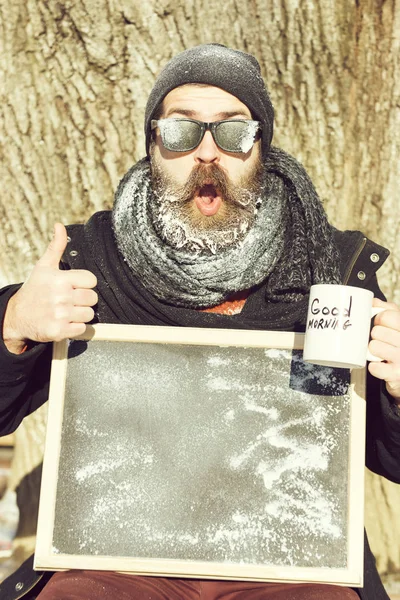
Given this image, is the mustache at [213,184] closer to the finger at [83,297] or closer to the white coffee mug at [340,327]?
the finger at [83,297]

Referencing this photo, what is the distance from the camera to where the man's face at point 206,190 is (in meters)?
2.89

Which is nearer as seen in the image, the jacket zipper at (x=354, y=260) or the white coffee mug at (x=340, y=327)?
the white coffee mug at (x=340, y=327)

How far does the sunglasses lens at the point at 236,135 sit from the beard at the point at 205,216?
89 mm

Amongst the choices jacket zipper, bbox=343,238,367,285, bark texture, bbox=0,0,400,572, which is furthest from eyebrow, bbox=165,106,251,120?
bark texture, bbox=0,0,400,572

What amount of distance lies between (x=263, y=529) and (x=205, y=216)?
1143mm

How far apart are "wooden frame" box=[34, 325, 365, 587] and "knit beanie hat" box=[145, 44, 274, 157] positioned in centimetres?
94

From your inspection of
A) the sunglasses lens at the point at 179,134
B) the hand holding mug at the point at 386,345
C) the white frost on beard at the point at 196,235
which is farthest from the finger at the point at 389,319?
the sunglasses lens at the point at 179,134

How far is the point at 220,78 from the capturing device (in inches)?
116

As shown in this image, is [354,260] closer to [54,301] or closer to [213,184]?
[213,184]

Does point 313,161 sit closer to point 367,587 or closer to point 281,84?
point 281,84

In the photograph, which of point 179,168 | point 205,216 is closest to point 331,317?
point 205,216

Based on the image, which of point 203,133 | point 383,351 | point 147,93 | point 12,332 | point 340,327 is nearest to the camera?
point 340,327

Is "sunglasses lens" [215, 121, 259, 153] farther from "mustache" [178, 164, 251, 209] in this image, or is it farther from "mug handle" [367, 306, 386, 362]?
"mug handle" [367, 306, 386, 362]

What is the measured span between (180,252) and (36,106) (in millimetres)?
1291
